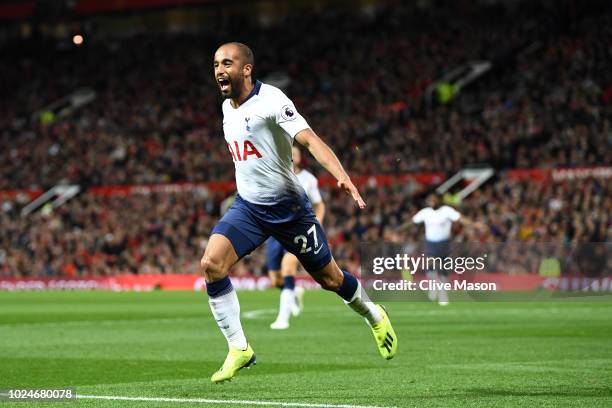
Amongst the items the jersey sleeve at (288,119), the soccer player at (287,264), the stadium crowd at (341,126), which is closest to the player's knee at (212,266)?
the jersey sleeve at (288,119)

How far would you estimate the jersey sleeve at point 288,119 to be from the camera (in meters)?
8.87

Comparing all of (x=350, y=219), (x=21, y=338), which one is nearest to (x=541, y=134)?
(x=350, y=219)

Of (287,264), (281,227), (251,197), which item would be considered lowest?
(287,264)

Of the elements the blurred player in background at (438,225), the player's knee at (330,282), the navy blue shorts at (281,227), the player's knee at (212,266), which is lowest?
the blurred player in background at (438,225)

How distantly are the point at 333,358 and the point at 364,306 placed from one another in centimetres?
241

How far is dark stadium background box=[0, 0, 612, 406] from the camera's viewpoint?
1364 inches

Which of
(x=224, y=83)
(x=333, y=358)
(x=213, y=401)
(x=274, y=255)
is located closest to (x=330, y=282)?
(x=213, y=401)

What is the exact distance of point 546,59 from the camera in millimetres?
40406

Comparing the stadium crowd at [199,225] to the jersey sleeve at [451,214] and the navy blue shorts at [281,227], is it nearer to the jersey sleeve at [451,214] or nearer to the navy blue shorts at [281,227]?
the jersey sleeve at [451,214]

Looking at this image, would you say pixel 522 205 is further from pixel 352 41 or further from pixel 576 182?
pixel 352 41

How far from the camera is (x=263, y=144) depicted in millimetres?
9164

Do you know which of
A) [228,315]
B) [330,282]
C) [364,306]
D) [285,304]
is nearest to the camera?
[228,315]

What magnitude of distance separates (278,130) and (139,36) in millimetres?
50093

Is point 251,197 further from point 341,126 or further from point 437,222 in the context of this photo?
point 341,126
